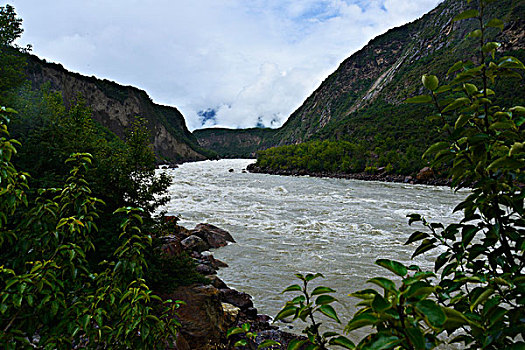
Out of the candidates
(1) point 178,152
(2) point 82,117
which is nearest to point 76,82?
(1) point 178,152

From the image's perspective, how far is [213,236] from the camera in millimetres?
11953

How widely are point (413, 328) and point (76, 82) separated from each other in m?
82.5

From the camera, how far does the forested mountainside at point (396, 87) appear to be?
5538cm

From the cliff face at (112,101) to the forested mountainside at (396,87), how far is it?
1886 inches

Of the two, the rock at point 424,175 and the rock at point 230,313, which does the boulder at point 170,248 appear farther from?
the rock at point 424,175

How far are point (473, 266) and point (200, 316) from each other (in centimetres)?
480

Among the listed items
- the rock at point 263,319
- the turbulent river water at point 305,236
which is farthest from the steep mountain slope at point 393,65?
the rock at point 263,319

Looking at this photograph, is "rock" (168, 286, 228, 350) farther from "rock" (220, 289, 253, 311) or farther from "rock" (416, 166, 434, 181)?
"rock" (416, 166, 434, 181)

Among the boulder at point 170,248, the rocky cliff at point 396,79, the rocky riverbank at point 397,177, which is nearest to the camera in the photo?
the boulder at point 170,248

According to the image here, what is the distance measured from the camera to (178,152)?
10356 centimetres

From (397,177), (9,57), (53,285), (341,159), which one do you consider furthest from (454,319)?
(341,159)

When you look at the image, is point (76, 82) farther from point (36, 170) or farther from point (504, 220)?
point (504, 220)

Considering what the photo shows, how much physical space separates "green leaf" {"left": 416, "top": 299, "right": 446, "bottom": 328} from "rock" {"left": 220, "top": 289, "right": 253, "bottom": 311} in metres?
6.51

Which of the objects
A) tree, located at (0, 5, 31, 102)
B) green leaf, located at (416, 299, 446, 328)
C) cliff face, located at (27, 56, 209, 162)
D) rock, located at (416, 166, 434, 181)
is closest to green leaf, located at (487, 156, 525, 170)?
green leaf, located at (416, 299, 446, 328)
